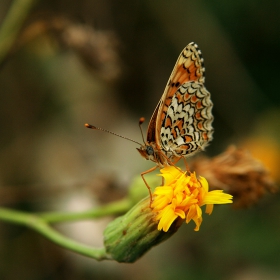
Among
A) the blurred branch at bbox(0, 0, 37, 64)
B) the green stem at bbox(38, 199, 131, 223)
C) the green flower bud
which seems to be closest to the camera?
the green flower bud

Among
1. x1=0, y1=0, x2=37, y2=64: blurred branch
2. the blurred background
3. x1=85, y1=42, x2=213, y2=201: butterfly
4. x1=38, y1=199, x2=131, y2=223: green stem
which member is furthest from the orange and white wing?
x1=0, y1=0, x2=37, y2=64: blurred branch

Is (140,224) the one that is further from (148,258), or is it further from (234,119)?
(234,119)

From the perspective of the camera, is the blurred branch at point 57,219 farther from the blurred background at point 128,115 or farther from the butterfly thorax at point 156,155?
the blurred background at point 128,115

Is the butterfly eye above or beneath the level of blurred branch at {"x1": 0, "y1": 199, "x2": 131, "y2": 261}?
above

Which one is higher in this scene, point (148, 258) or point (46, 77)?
point (46, 77)

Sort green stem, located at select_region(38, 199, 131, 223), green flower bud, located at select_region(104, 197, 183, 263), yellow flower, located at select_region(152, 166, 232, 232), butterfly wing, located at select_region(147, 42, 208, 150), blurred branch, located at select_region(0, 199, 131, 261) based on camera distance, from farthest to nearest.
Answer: green stem, located at select_region(38, 199, 131, 223) → blurred branch, located at select_region(0, 199, 131, 261) → butterfly wing, located at select_region(147, 42, 208, 150) → green flower bud, located at select_region(104, 197, 183, 263) → yellow flower, located at select_region(152, 166, 232, 232)

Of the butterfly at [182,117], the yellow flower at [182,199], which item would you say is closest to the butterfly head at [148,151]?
the butterfly at [182,117]

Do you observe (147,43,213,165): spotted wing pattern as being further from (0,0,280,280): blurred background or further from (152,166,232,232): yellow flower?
(0,0,280,280): blurred background

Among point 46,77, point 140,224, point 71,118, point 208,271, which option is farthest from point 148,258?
point 140,224
